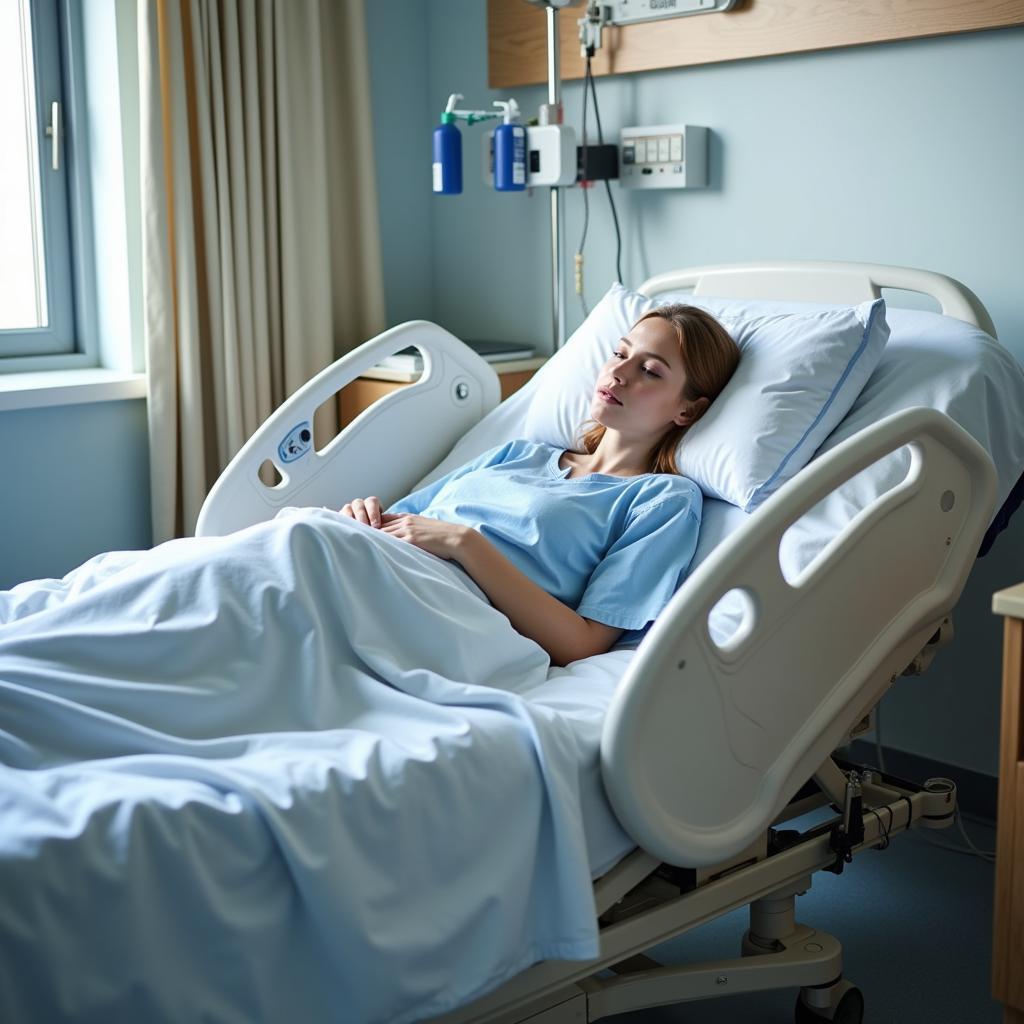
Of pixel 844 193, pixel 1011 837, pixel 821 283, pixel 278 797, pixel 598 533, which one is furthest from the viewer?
pixel 844 193

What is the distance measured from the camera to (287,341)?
3211 millimetres

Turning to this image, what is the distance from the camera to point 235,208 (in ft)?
10.2

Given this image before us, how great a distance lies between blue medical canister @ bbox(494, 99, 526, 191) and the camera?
9.93 feet

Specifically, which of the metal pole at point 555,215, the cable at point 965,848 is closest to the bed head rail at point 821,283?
the metal pole at point 555,215

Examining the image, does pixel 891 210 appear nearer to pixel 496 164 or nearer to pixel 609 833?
pixel 496 164

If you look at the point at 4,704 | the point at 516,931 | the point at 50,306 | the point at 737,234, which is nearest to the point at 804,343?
the point at 737,234

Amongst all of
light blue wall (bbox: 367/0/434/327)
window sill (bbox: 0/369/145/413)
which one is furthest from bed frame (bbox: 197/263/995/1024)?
light blue wall (bbox: 367/0/434/327)

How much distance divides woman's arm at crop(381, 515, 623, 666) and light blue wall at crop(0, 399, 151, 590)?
1377 mm

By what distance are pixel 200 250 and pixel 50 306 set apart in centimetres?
43

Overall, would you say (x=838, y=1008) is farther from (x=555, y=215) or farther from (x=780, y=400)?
(x=555, y=215)

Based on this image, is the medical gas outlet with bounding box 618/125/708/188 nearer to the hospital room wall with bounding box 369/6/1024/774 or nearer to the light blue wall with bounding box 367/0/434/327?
the hospital room wall with bounding box 369/6/1024/774

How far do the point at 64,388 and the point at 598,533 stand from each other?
1.50 metres

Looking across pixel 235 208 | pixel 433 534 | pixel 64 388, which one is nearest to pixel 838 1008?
pixel 433 534

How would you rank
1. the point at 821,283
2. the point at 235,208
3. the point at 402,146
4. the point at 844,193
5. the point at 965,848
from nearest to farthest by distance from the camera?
the point at 821,283
the point at 965,848
the point at 844,193
the point at 235,208
the point at 402,146
